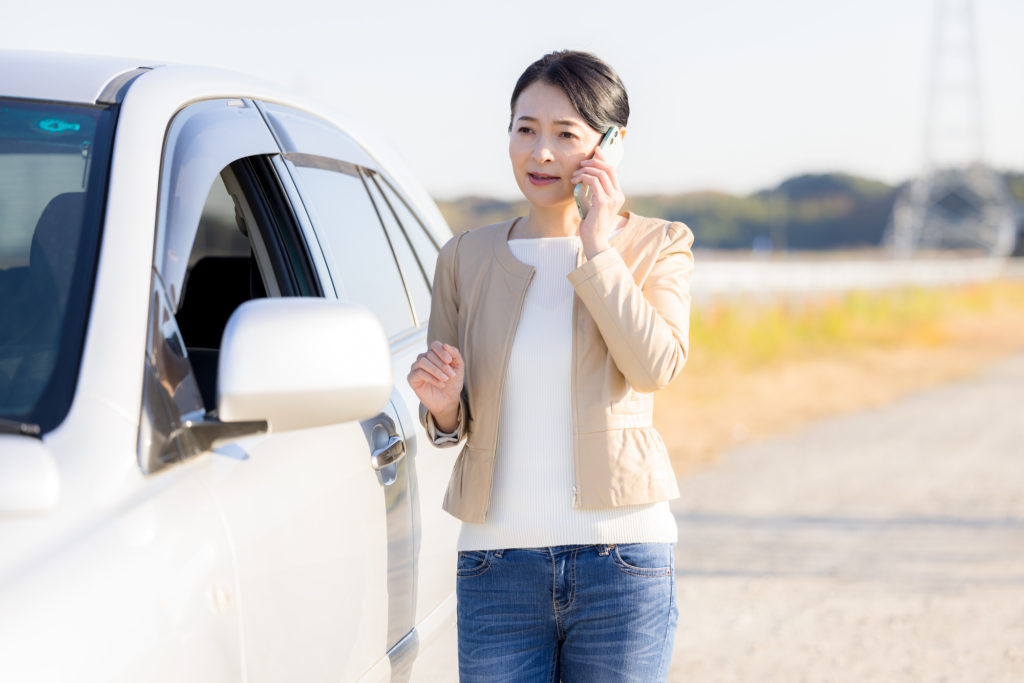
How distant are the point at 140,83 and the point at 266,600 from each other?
3.21 ft

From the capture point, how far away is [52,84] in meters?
2.19

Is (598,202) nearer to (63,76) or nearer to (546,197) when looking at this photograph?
(546,197)

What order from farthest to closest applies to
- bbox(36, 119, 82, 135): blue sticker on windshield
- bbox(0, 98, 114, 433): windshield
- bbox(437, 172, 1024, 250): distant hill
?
bbox(437, 172, 1024, 250): distant hill < bbox(36, 119, 82, 135): blue sticker on windshield < bbox(0, 98, 114, 433): windshield

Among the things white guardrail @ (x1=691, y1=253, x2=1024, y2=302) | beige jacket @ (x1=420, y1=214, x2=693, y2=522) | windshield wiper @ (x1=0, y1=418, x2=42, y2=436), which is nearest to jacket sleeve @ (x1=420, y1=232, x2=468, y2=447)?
beige jacket @ (x1=420, y1=214, x2=693, y2=522)

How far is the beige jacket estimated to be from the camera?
2.15 meters

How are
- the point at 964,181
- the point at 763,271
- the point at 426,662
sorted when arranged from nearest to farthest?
the point at 426,662 < the point at 763,271 < the point at 964,181

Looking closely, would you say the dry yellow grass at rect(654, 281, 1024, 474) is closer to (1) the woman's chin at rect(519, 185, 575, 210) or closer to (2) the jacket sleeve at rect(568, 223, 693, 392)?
(1) the woman's chin at rect(519, 185, 575, 210)

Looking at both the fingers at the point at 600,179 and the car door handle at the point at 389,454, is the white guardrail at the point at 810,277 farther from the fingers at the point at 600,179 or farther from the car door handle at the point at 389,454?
the fingers at the point at 600,179

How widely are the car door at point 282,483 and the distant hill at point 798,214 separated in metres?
80.2

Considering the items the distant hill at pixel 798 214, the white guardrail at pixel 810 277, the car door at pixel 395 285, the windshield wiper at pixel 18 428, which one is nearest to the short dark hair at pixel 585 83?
the car door at pixel 395 285

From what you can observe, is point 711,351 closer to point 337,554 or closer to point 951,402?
point 951,402

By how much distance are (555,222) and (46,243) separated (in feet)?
3.15

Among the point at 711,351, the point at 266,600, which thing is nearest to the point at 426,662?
the point at 266,600

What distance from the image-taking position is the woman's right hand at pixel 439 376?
2211mm
